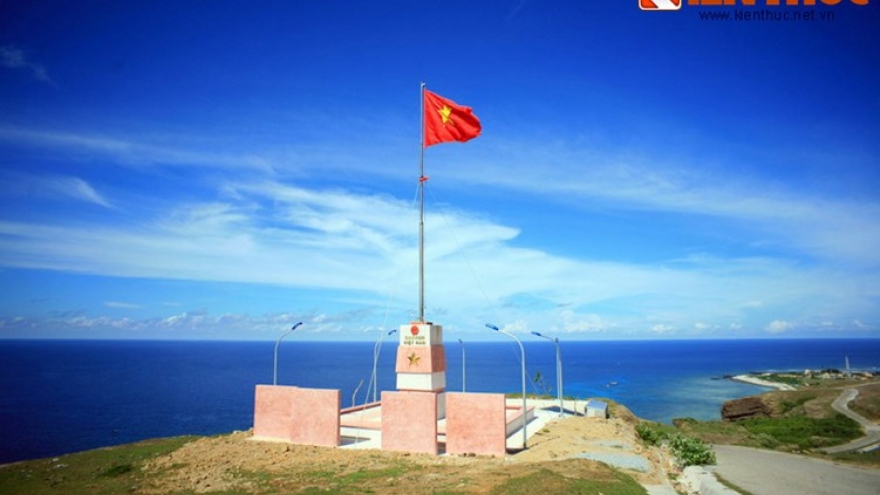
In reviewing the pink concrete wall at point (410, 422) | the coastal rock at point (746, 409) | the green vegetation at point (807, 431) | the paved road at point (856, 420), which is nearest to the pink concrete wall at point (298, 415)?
the pink concrete wall at point (410, 422)

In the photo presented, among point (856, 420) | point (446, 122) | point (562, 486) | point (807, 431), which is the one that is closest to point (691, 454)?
point (562, 486)

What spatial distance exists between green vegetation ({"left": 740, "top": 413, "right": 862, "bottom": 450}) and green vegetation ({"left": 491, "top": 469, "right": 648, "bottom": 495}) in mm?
34380

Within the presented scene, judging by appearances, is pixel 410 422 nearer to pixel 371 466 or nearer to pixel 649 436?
pixel 371 466

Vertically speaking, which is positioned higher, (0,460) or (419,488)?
(419,488)

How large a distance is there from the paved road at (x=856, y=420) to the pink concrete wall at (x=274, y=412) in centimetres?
4087

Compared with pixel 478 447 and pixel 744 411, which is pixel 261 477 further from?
pixel 744 411

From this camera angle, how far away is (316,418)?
24.4 metres

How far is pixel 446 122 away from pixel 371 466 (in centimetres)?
1620

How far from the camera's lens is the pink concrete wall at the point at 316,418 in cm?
2398

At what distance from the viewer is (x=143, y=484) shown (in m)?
18.8

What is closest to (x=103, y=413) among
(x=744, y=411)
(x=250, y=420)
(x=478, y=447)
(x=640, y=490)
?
(x=250, y=420)

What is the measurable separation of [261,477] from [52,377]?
15036 centimetres

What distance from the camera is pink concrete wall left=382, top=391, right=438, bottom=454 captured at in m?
22.4

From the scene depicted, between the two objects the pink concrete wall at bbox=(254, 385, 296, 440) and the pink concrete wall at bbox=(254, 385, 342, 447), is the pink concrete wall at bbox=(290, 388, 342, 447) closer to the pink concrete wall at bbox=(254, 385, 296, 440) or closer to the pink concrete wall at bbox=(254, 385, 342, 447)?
the pink concrete wall at bbox=(254, 385, 342, 447)
